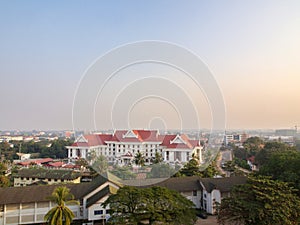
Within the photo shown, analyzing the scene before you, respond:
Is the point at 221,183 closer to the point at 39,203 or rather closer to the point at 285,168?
the point at 285,168

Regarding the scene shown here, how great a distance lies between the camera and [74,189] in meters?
11.9

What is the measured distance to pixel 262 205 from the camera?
26.9 ft

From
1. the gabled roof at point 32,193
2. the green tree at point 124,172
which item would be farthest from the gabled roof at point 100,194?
the green tree at point 124,172

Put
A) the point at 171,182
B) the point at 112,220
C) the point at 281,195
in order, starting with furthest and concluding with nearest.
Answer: the point at 171,182
the point at 281,195
the point at 112,220

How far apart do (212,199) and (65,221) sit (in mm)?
7155

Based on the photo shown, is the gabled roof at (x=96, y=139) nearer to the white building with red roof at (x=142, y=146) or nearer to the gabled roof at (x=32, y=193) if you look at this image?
the white building with red roof at (x=142, y=146)

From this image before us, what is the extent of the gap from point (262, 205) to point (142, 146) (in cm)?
442

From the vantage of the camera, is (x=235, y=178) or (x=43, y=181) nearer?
(x=235, y=178)

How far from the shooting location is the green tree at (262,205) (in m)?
7.93

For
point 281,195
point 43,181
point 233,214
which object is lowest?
point 43,181

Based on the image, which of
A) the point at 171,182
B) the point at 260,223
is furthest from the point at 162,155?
the point at 171,182

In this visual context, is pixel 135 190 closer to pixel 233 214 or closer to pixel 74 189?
pixel 233 214

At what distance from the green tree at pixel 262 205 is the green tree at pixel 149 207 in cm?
159

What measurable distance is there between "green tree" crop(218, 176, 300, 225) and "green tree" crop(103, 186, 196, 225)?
159cm
